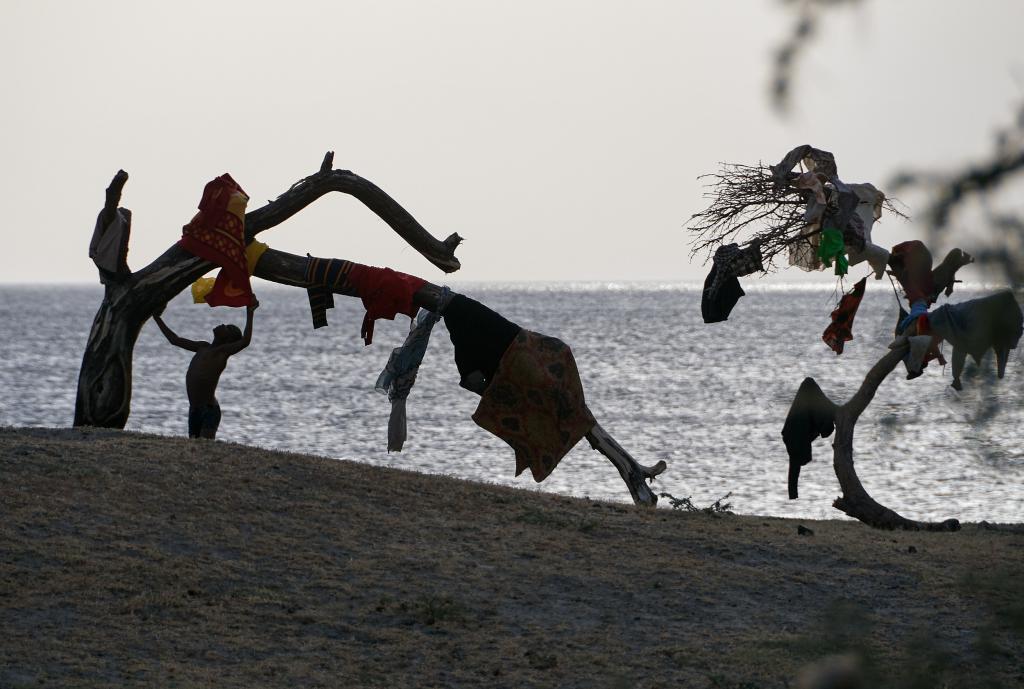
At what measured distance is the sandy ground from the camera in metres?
7.25

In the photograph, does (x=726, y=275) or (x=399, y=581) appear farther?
(x=726, y=275)

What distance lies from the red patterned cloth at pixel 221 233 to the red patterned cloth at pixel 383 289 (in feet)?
3.39

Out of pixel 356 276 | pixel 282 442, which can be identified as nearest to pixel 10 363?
pixel 282 442

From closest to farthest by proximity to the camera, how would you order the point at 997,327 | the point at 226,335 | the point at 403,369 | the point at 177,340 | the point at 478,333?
the point at 997,327
the point at 478,333
the point at 403,369
the point at 226,335
the point at 177,340

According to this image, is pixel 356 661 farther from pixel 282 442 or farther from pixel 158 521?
pixel 282 442

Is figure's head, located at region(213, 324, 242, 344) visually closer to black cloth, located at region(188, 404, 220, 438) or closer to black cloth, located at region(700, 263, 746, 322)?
black cloth, located at region(188, 404, 220, 438)

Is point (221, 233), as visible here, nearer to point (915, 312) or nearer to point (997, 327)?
point (915, 312)

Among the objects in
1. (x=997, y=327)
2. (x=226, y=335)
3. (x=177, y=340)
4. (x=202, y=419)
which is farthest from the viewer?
(x=202, y=419)

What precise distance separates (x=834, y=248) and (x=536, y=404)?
2929 millimetres

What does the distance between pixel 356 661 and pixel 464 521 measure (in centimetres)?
287

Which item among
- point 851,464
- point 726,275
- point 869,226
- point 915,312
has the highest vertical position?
point 869,226

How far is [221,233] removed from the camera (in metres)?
11.5

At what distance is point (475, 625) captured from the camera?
7961 mm

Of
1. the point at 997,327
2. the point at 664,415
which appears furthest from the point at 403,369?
the point at 664,415
